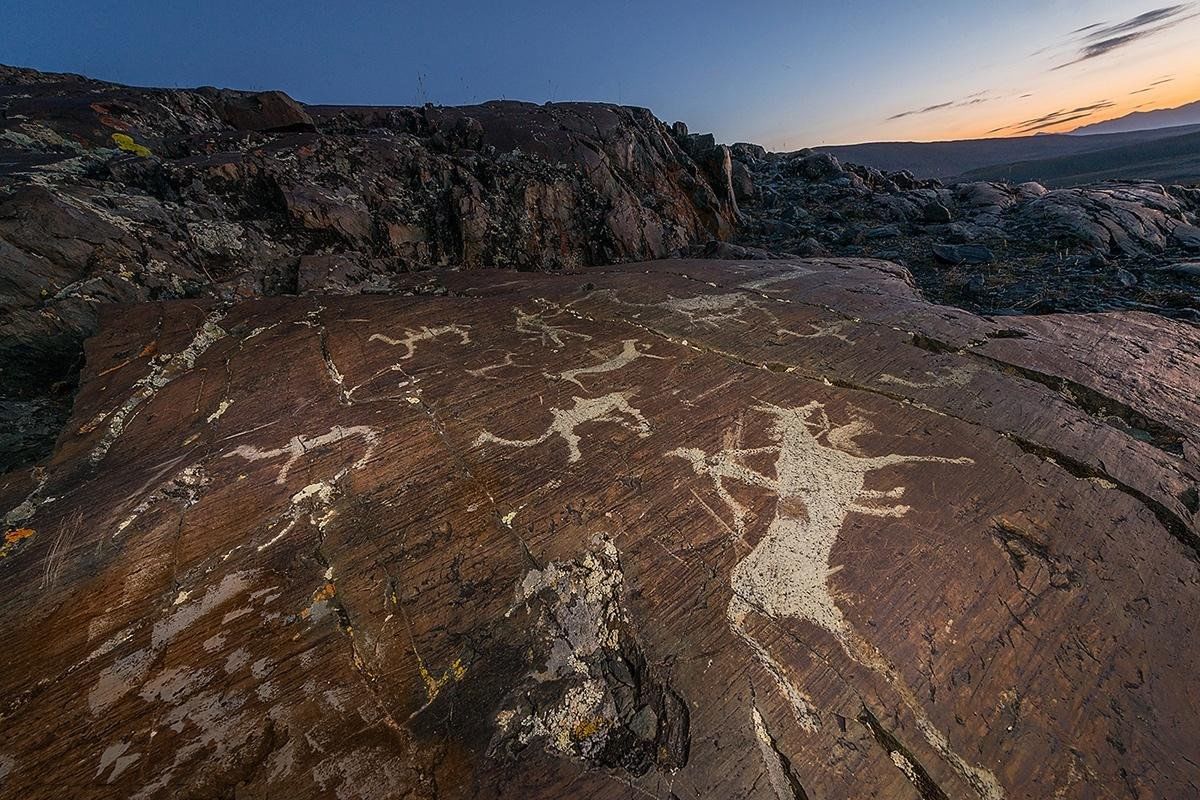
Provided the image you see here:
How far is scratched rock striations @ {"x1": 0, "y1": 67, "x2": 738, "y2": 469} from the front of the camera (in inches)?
141

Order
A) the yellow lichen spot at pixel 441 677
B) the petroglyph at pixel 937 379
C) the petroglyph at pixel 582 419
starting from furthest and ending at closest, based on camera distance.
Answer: the petroglyph at pixel 937 379 → the petroglyph at pixel 582 419 → the yellow lichen spot at pixel 441 677

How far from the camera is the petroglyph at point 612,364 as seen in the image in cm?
322

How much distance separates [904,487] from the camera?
2.29 m

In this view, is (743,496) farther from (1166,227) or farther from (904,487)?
(1166,227)

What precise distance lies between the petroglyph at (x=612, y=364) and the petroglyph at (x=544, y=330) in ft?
1.13

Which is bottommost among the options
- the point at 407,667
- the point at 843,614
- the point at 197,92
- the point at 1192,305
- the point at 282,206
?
the point at 1192,305

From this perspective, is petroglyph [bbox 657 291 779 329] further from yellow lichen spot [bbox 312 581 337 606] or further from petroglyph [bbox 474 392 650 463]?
yellow lichen spot [bbox 312 581 337 606]

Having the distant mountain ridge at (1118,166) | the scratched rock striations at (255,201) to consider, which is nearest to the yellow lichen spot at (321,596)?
the scratched rock striations at (255,201)

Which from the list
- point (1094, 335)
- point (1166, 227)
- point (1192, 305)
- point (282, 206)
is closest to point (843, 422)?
point (1094, 335)

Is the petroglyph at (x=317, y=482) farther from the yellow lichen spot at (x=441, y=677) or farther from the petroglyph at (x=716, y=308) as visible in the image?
the petroglyph at (x=716, y=308)

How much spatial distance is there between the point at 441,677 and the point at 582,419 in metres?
1.51

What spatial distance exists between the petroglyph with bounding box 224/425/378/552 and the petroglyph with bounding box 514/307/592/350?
4.95 ft

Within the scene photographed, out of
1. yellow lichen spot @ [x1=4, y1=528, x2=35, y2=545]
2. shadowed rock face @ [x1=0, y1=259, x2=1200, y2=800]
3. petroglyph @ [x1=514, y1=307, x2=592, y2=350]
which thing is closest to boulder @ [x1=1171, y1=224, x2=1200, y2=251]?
shadowed rock face @ [x1=0, y1=259, x2=1200, y2=800]

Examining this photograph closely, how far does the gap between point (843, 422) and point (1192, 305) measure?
6.31 meters
